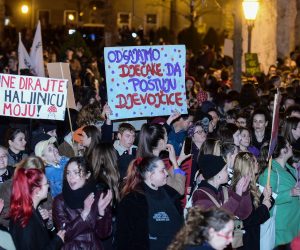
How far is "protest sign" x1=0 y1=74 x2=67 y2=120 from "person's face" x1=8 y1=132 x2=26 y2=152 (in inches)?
18.8

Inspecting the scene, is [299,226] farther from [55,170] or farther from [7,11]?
[7,11]

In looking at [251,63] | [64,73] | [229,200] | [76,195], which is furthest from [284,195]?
[251,63]

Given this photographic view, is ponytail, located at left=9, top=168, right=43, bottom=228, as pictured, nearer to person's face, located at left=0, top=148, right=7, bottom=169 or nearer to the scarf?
the scarf

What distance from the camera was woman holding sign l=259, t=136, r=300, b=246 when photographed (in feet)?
31.1

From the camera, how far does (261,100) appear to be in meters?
15.8

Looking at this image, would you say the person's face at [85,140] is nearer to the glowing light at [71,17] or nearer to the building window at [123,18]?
the glowing light at [71,17]

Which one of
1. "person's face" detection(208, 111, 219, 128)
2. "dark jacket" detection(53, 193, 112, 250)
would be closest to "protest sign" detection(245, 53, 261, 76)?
"person's face" detection(208, 111, 219, 128)

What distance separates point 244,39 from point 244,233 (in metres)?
17.4

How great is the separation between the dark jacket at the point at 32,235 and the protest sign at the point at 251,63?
556 inches

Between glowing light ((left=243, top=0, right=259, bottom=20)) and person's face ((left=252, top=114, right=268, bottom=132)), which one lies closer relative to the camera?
person's face ((left=252, top=114, right=268, bottom=132))

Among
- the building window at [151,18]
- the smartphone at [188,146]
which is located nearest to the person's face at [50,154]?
the smartphone at [188,146]

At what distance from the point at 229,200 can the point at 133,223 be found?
3.40ft

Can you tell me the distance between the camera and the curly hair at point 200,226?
6027 mm

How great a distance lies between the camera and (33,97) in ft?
35.7
